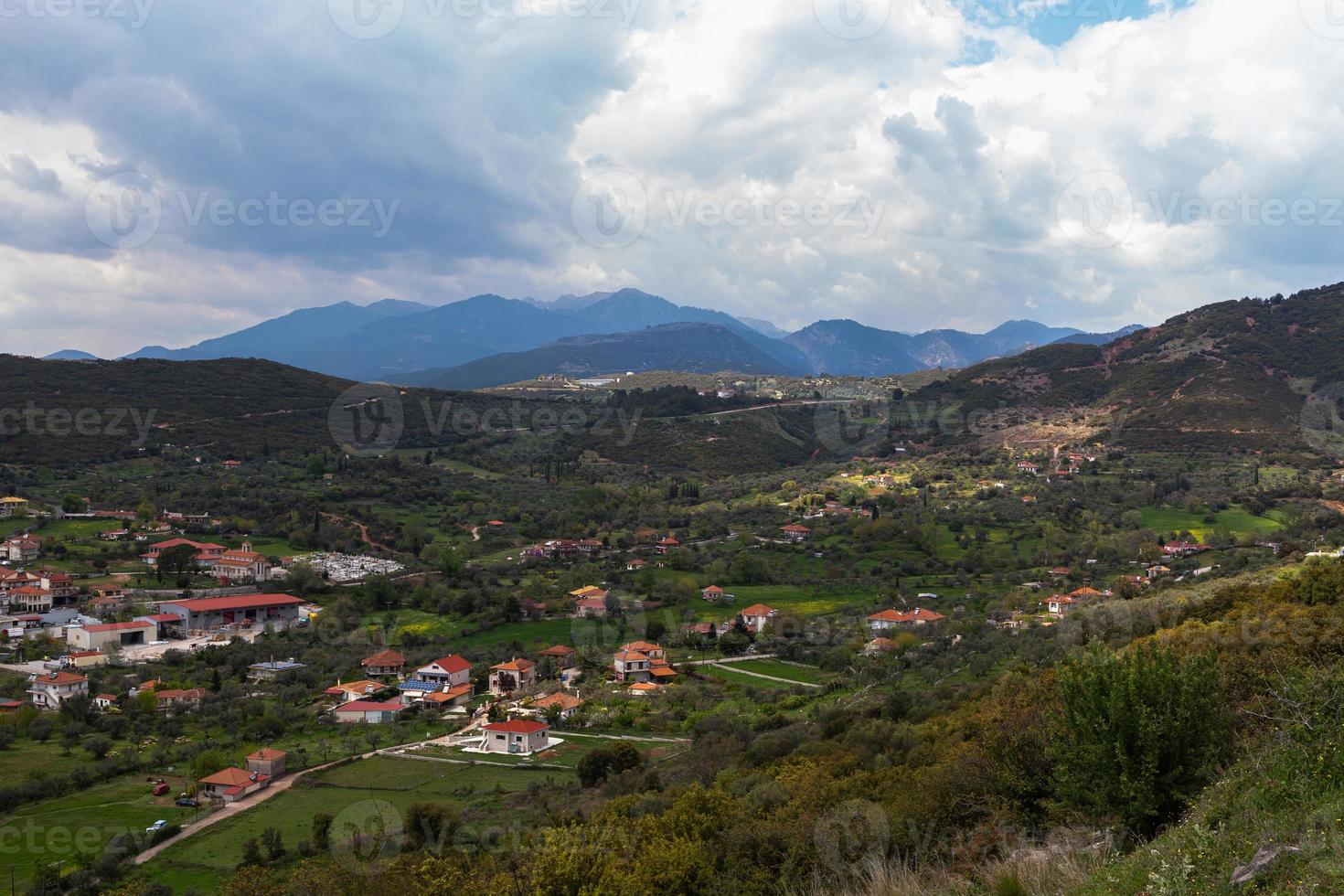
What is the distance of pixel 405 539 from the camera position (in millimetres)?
53344

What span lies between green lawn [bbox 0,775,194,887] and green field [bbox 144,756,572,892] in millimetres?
1485

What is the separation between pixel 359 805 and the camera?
20625mm

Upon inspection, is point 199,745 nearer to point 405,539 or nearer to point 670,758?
point 670,758

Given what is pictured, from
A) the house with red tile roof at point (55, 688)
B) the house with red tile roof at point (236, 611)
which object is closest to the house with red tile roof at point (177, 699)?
the house with red tile roof at point (55, 688)

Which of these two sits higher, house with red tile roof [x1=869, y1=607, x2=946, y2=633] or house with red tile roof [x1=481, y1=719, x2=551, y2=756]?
house with red tile roof [x1=869, y1=607, x2=946, y2=633]

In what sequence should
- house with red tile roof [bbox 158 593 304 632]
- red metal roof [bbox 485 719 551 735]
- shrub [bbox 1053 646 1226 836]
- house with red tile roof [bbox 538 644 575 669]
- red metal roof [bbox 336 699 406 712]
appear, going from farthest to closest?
house with red tile roof [bbox 158 593 304 632] → house with red tile roof [bbox 538 644 575 669] → red metal roof [bbox 336 699 406 712] → red metal roof [bbox 485 719 551 735] → shrub [bbox 1053 646 1226 836]

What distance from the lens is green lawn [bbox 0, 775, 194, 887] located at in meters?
17.7

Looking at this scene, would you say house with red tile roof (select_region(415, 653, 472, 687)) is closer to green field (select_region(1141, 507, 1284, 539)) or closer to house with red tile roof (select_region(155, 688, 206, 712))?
house with red tile roof (select_region(155, 688, 206, 712))

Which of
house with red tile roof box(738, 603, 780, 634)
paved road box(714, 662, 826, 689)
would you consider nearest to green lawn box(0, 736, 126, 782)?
paved road box(714, 662, 826, 689)

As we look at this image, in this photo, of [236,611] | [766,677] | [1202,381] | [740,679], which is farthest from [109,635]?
[1202,381]

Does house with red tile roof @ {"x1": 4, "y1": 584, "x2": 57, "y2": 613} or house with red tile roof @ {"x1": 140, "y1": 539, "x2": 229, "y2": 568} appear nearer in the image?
house with red tile roof @ {"x1": 4, "y1": 584, "x2": 57, "y2": 613}

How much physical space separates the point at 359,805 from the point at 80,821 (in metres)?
6.00

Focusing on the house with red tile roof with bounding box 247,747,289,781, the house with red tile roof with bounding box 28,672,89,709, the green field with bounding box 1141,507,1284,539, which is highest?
the green field with bounding box 1141,507,1284,539

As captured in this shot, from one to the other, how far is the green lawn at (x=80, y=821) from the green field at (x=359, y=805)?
58.5 inches
